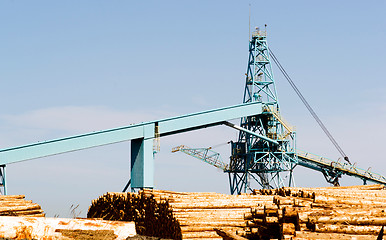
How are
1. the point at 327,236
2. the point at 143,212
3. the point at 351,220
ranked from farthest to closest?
1. the point at 143,212
2. the point at 351,220
3. the point at 327,236

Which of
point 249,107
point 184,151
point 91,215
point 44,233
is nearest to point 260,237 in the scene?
point 44,233

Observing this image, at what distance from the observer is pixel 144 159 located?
3688 cm

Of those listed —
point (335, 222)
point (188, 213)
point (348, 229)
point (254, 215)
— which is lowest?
point (348, 229)

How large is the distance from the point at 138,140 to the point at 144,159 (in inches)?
53.1

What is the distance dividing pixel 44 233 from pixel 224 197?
5714mm

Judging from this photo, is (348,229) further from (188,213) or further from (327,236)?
(188,213)

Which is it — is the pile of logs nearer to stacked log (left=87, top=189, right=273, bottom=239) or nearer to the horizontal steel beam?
stacked log (left=87, top=189, right=273, bottom=239)

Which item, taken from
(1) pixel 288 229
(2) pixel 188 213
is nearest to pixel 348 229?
(1) pixel 288 229

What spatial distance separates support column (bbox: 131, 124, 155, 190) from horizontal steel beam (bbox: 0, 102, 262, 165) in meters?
0.20

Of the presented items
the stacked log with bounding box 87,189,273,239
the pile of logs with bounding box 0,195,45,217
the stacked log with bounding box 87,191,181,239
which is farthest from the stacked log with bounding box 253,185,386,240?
the pile of logs with bounding box 0,195,45,217

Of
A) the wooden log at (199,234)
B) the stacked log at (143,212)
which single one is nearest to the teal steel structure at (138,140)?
the stacked log at (143,212)

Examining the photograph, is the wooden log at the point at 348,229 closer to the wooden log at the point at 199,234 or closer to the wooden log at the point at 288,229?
the wooden log at the point at 288,229

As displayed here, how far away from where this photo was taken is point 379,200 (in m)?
16.0

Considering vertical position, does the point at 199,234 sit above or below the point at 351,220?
below
